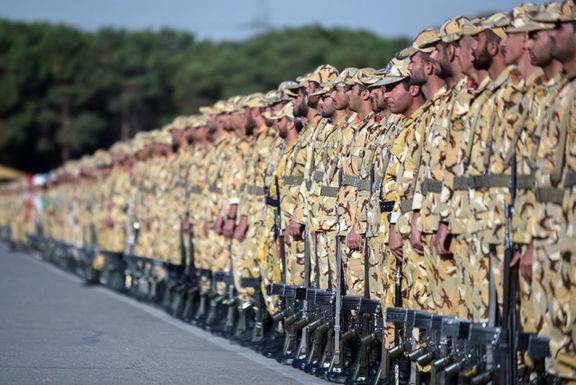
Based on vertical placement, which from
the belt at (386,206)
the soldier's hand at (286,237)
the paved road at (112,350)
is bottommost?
the paved road at (112,350)

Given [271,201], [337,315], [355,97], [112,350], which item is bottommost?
[112,350]

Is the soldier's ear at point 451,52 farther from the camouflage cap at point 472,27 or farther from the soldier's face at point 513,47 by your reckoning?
the soldier's face at point 513,47

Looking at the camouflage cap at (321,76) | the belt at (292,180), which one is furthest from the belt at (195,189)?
the belt at (292,180)

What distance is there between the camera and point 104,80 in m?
100

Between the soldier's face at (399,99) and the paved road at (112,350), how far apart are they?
7.89ft

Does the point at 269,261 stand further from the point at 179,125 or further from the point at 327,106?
the point at 179,125

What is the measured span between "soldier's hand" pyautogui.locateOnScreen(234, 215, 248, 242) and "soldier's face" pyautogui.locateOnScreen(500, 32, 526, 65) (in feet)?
25.6

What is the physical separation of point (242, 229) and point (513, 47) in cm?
803

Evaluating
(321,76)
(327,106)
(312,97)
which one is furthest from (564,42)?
(321,76)

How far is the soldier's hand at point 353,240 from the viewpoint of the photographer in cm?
1293

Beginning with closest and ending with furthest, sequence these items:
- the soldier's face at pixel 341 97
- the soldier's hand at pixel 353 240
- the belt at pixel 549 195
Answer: the belt at pixel 549 195 → the soldier's hand at pixel 353 240 → the soldier's face at pixel 341 97

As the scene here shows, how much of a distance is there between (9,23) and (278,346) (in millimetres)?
99495

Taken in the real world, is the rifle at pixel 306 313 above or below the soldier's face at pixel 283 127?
below

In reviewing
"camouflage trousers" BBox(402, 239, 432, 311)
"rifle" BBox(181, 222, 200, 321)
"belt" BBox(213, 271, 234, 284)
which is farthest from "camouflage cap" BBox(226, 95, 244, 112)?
"camouflage trousers" BBox(402, 239, 432, 311)
